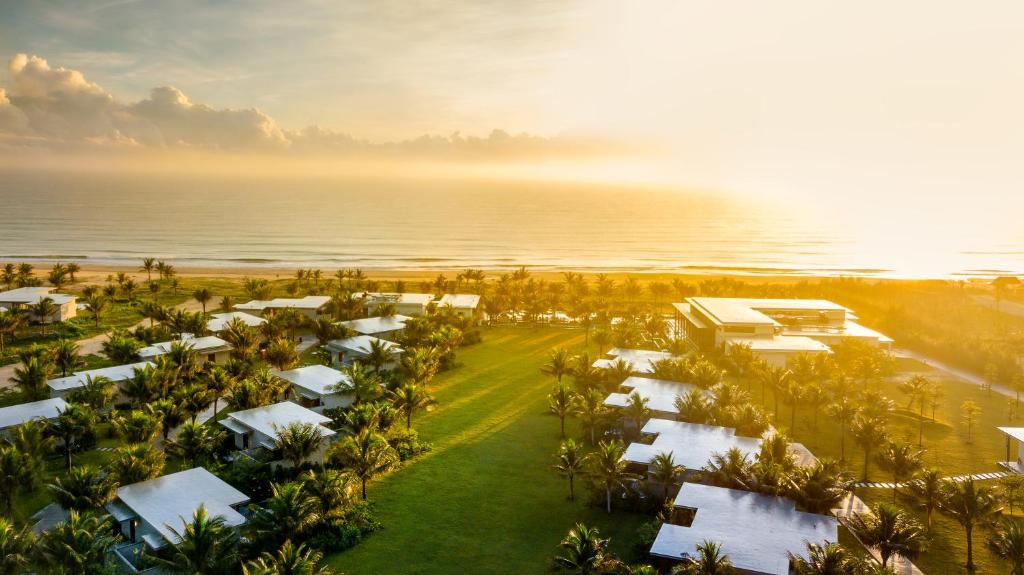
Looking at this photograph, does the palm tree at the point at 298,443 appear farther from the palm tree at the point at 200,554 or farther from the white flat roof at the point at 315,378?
the white flat roof at the point at 315,378

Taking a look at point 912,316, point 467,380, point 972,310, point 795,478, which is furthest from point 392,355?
point 972,310

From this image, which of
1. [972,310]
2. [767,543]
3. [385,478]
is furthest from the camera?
[972,310]

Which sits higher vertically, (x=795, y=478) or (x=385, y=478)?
(x=795, y=478)

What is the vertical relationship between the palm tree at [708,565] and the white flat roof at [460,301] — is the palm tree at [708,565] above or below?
below

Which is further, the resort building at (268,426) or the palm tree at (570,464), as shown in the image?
the resort building at (268,426)

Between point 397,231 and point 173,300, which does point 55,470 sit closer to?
point 173,300

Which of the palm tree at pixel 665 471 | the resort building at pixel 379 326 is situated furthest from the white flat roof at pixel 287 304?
the palm tree at pixel 665 471
